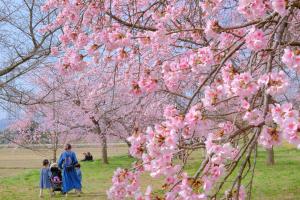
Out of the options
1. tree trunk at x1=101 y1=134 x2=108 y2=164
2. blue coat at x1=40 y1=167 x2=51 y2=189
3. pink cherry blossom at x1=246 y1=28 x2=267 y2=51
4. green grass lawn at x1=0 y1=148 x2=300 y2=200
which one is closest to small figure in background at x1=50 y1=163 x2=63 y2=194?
blue coat at x1=40 y1=167 x2=51 y2=189

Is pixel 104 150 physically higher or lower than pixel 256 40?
lower

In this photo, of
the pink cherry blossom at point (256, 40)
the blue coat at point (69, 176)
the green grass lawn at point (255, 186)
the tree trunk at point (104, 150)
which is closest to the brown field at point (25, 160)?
the blue coat at point (69, 176)

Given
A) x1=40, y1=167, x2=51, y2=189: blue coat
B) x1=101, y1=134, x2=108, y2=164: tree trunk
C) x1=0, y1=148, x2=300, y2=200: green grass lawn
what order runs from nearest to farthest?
x1=0, y1=148, x2=300, y2=200: green grass lawn → x1=40, y1=167, x2=51, y2=189: blue coat → x1=101, y1=134, x2=108, y2=164: tree trunk

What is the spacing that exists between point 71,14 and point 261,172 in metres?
11.1

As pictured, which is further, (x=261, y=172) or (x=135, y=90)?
(x=261, y=172)

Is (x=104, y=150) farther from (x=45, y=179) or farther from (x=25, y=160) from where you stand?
(x=25, y=160)

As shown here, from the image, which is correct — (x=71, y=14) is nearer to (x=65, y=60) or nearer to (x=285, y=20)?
(x=65, y=60)

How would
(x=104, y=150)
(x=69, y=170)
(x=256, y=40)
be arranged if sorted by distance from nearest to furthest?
1. (x=256, y=40)
2. (x=69, y=170)
3. (x=104, y=150)

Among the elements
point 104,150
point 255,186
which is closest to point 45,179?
point 255,186

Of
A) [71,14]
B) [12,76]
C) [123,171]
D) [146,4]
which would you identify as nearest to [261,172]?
[12,76]

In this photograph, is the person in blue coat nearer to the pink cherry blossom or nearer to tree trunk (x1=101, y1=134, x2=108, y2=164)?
the pink cherry blossom

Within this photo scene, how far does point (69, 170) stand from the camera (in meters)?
11.1

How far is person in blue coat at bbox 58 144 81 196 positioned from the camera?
35.7 ft

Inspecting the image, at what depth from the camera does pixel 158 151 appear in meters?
2.78
